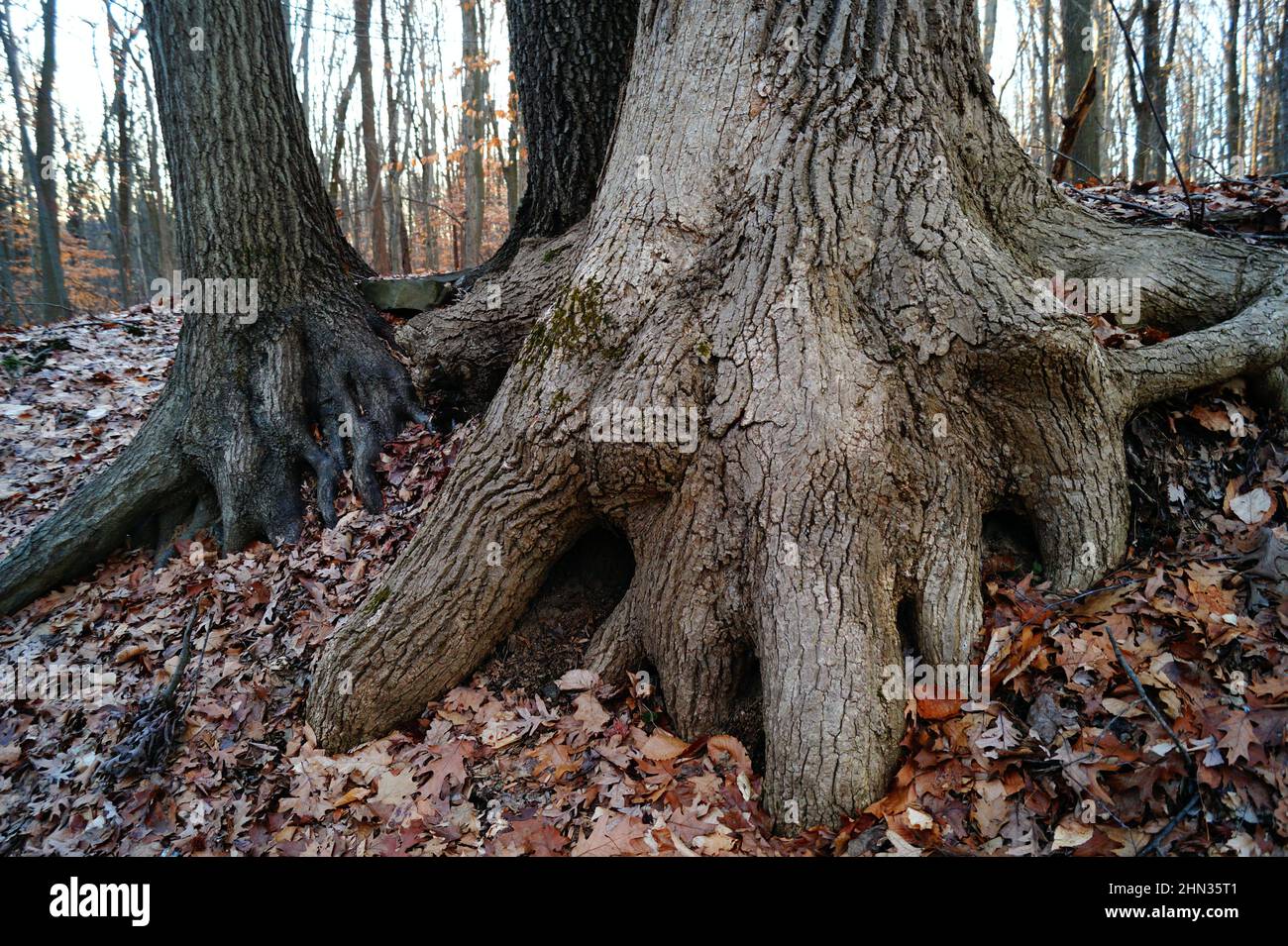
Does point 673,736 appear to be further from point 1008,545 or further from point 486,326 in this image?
point 486,326

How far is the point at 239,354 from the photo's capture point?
5324 mm

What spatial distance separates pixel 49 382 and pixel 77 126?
25.0 meters

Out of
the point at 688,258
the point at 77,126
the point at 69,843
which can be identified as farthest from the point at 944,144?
the point at 77,126

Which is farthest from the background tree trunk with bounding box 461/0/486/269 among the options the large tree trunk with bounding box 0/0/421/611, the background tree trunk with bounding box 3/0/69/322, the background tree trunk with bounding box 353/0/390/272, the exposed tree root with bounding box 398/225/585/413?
the exposed tree root with bounding box 398/225/585/413

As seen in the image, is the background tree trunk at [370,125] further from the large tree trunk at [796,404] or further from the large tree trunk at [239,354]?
the large tree trunk at [796,404]

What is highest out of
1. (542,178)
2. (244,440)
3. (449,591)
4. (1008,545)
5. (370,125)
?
(370,125)

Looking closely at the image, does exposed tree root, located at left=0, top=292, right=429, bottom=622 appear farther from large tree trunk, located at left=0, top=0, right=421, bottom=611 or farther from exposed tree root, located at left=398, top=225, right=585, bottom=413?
exposed tree root, located at left=398, top=225, right=585, bottom=413

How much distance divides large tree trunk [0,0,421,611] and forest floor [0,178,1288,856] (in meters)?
0.70

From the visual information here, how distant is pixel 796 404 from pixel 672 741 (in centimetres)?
166

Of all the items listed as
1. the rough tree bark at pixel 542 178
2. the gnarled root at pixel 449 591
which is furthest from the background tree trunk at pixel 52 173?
the gnarled root at pixel 449 591

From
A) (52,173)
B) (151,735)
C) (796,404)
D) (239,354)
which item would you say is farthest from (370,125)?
(796,404)

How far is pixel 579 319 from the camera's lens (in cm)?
352

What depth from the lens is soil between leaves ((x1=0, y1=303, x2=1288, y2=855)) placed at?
8.70ft

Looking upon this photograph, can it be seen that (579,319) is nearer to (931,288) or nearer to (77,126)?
(931,288)
